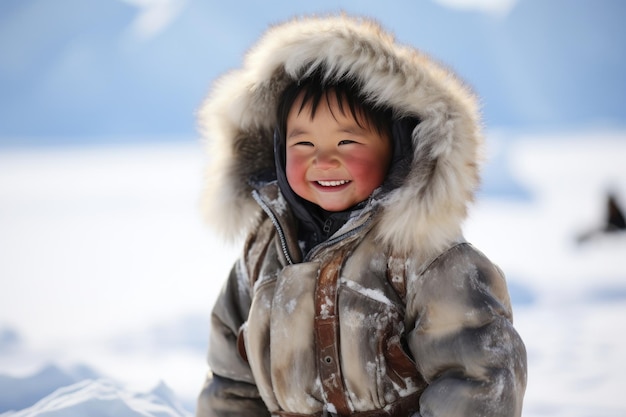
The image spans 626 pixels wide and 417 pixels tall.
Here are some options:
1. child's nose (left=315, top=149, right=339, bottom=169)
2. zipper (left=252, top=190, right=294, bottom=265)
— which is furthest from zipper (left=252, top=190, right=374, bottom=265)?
child's nose (left=315, top=149, right=339, bottom=169)

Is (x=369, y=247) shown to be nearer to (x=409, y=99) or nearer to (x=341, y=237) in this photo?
(x=341, y=237)

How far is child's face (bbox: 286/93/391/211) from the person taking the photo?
4.37 feet

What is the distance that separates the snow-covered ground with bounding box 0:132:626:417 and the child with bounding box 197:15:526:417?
13 centimetres

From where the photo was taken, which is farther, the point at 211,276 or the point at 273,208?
the point at 211,276

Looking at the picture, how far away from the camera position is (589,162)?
6.10 metres

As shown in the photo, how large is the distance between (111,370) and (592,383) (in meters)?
1.65

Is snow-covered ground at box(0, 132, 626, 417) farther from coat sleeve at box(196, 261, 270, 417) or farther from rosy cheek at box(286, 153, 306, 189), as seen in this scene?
rosy cheek at box(286, 153, 306, 189)

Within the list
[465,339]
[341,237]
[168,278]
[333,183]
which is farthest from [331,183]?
[168,278]

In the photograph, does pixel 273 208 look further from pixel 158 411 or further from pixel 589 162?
pixel 589 162

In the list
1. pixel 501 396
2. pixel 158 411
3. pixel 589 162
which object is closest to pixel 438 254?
pixel 501 396

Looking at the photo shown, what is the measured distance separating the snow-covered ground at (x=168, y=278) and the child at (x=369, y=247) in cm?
13

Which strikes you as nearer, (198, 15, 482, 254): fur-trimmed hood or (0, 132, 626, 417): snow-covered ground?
(198, 15, 482, 254): fur-trimmed hood

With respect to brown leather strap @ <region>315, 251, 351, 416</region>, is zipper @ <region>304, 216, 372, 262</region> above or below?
above

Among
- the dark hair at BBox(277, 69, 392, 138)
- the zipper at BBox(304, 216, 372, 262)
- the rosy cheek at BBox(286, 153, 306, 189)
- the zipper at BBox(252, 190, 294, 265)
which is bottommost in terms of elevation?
the zipper at BBox(304, 216, 372, 262)
